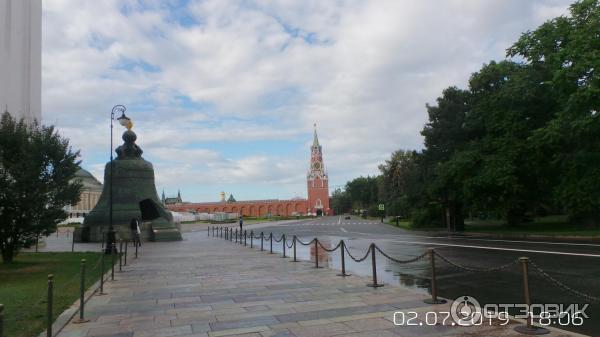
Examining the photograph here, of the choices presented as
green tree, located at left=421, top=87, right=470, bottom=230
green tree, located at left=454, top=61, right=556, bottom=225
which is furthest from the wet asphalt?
green tree, located at left=421, top=87, right=470, bottom=230

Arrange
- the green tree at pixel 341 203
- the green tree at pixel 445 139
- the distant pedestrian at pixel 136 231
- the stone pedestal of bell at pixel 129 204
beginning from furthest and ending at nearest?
1. the green tree at pixel 341 203
2. the green tree at pixel 445 139
3. the stone pedestal of bell at pixel 129 204
4. the distant pedestrian at pixel 136 231

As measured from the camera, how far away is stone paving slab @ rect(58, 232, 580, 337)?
21.5 feet

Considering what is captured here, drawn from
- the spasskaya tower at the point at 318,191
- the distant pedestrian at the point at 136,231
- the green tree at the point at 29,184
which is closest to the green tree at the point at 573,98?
the distant pedestrian at the point at 136,231

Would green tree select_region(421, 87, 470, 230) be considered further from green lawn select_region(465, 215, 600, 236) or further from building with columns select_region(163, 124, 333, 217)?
building with columns select_region(163, 124, 333, 217)

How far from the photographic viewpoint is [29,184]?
16.4m

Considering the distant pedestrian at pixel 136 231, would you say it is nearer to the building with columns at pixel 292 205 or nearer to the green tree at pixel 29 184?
the green tree at pixel 29 184

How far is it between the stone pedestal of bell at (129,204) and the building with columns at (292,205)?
11550 cm

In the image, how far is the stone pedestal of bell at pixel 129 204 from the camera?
3089 centimetres

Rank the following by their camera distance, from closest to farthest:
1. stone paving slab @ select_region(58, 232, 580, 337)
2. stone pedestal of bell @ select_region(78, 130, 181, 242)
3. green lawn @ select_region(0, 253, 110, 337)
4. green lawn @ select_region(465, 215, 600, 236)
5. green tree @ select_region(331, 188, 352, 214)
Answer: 1. stone paving slab @ select_region(58, 232, 580, 337)
2. green lawn @ select_region(0, 253, 110, 337)
3. green lawn @ select_region(465, 215, 600, 236)
4. stone pedestal of bell @ select_region(78, 130, 181, 242)
5. green tree @ select_region(331, 188, 352, 214)

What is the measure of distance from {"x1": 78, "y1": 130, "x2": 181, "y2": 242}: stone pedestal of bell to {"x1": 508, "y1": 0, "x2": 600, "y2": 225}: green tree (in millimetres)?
24105

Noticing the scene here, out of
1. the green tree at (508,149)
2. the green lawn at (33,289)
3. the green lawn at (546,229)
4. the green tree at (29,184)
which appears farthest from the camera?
the green tree at (508,149)

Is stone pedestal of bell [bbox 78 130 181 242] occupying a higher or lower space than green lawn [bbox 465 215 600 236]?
higher

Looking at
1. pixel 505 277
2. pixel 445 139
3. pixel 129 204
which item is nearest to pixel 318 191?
pixel 445 139

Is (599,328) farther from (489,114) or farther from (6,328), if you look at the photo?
(489,114)
